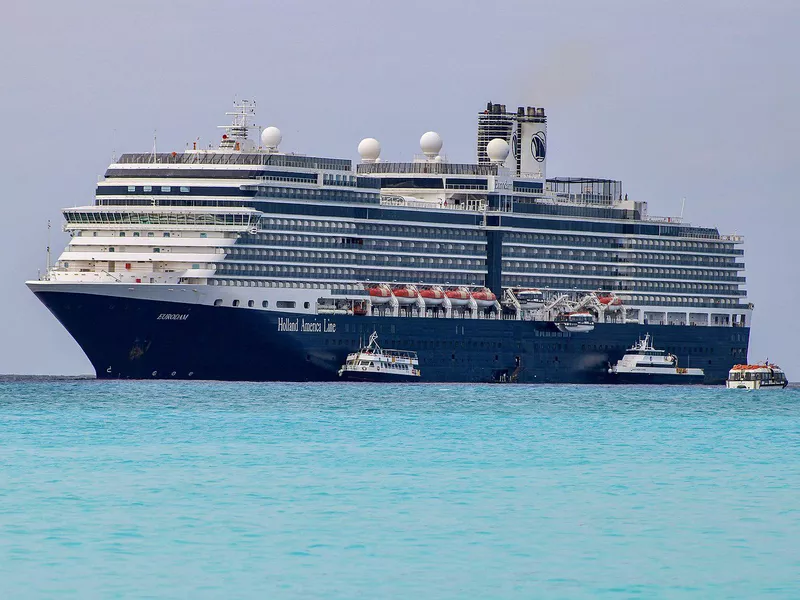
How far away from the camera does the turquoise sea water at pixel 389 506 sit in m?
32.9

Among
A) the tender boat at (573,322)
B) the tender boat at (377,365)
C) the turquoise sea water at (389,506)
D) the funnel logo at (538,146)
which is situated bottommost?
the turquoise sea water at (389,506)

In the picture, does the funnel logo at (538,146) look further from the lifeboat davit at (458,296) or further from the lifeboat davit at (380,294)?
the lifeboat davit at (380,294)

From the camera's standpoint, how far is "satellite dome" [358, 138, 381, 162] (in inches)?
4525

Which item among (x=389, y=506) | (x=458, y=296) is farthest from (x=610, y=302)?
(x=389, y=506)

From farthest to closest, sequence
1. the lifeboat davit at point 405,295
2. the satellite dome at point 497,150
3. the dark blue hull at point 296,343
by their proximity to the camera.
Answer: the satellite dome at point 497,150, the lifeboat davit at point 405,295, the dark blue hull at point 296,343

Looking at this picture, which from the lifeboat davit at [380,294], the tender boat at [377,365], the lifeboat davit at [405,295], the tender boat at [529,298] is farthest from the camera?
the tender boat at [529,298]

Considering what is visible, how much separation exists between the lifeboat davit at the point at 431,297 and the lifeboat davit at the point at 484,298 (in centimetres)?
282

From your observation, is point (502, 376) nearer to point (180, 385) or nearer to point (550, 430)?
point (180, 385)

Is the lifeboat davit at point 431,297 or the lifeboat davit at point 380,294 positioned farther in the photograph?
the lifeboat davit at point 431,297

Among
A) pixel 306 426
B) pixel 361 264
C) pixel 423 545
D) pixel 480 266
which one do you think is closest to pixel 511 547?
pixel 423 545

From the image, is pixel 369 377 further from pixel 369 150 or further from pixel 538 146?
pixel 538 146

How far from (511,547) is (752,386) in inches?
3329

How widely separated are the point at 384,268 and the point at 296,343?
9.72m

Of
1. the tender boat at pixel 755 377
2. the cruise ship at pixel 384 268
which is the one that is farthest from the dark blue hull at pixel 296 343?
the tender boat at pixel 755 377
